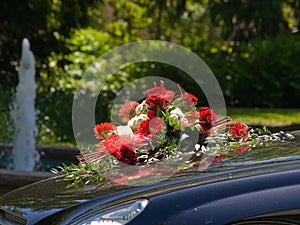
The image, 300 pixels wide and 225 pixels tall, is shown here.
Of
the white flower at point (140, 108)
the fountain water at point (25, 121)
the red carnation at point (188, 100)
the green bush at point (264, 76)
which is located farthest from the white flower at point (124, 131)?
the green bush at point (264, 76)

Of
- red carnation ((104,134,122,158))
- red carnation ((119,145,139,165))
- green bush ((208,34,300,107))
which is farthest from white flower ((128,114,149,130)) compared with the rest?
green bush ((208,34,300,107))

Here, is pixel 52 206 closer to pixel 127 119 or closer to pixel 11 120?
pixel 127 119

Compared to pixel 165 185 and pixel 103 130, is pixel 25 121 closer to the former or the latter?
pixel 103 130

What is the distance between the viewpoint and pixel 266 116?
1246cm

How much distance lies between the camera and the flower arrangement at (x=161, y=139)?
3988 mm

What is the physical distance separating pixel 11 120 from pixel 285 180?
22.3 ft

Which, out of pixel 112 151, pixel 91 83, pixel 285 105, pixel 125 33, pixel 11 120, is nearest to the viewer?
pixel 112 151

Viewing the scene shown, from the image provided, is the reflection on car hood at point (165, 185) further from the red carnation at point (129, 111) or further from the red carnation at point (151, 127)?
the red carnation at point (129, 111)

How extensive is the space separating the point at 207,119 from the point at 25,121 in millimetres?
5194

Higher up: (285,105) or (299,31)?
(299,31)

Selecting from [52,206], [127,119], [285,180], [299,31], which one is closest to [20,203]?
[52,206]

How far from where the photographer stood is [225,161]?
3.76m

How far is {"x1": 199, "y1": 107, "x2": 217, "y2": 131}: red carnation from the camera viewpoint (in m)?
4.19

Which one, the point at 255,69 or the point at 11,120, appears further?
the point at 255,69
